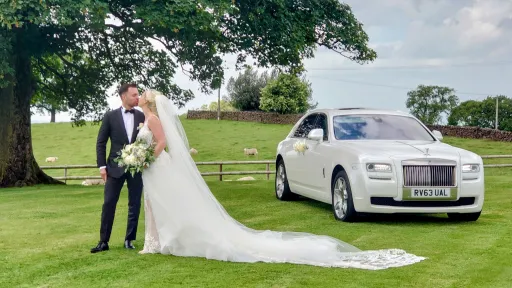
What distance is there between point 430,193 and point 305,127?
4.20 metres

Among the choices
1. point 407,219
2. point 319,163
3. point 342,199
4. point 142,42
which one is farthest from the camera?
point 142,42

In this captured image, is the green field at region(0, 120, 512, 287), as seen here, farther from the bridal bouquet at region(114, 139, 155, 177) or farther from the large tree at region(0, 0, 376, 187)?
the large tree at region(0, 0, 376, 187)

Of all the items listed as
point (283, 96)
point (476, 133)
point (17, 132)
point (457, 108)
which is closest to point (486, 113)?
point (457, 108)

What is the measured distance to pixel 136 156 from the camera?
30.6ft

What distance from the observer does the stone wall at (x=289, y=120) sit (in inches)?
2014

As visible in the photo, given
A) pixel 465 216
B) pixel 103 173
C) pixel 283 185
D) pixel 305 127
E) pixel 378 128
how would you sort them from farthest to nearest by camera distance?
pixel 283 185, pixel 305 127, pixel 378 128, pixel 465 216, pixel 103 173

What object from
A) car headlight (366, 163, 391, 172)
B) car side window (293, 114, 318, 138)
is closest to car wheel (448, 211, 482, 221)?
car headlight (366, 163, 391, 172)

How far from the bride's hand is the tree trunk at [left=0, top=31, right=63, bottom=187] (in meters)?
17.4

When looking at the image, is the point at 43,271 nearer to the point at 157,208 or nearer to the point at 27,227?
the point at 157,208

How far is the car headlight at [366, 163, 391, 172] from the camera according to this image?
1212cm

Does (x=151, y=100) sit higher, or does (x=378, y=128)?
(x=151, y=100)

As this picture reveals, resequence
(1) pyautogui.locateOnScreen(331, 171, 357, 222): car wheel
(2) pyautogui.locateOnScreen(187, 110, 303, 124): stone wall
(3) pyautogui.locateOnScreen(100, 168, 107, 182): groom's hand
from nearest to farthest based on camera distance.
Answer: (3) pyautogui.locateOnScreen(100, 168, 107, 182): groom's hand
(1) pyautogui.locateOnScreen(331, 171, 357, 222): car wheel
(2) pyautogui.locateOnScreen(187, 110, 303, 124): stone wall

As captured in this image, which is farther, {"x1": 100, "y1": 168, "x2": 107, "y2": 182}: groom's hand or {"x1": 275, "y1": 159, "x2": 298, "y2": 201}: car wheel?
{"x1": 275, "y1": 159, "x2": 298, "y2": 201}: car wheel

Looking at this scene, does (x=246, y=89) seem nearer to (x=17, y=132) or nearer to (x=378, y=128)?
(x=17, y=132)
